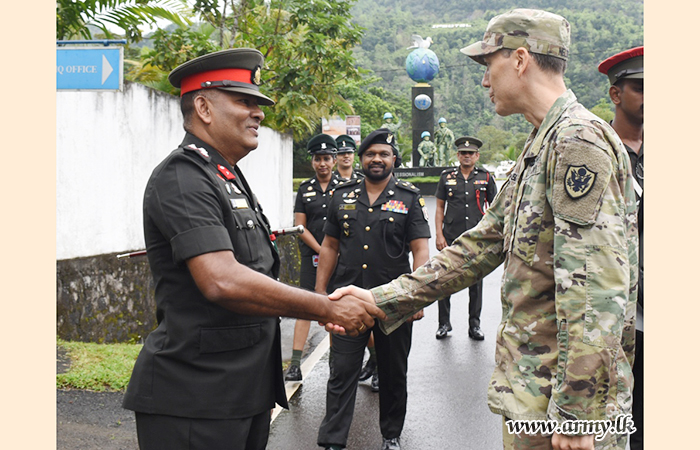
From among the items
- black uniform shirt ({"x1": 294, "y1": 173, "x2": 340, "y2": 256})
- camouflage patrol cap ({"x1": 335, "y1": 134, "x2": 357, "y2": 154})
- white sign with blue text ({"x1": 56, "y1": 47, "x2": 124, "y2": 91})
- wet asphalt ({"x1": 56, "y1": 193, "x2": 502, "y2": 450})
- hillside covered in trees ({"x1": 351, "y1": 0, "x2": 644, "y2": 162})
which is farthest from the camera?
hillside covered in trees ({"x1": 351, "y1": 0, "x2": 644, "y2": 162})

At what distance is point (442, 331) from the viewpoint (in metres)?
7.91

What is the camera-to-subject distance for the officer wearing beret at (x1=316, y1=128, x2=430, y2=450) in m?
4.70

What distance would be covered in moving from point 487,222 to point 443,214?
603 centimetres

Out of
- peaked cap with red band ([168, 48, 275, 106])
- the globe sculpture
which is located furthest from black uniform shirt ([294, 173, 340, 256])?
the globe sculpture

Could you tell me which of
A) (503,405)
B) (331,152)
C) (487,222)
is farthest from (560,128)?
(331,152)

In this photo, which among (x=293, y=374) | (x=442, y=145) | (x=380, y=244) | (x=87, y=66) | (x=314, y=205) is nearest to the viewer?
(x=380, y=244)

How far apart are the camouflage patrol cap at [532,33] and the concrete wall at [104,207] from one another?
526 cm

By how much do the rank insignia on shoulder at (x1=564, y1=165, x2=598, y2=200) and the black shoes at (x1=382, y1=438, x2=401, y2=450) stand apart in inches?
116

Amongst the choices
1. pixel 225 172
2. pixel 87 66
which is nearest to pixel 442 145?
pixel 87 66

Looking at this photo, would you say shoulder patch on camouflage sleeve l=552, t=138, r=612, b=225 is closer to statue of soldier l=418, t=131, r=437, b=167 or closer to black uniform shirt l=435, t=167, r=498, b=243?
black uniform shirt l=435, t=167, r=498, b=243

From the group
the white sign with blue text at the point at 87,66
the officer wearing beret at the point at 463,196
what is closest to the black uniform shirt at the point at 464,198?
the officer wearing beret at the point at 463,196

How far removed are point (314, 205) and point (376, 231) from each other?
221 cm

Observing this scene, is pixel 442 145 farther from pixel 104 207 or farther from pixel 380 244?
pixel 380 244

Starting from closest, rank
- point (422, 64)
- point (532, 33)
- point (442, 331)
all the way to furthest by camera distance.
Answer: point (532, 33) < point (442, 331) < point (422, 64)
